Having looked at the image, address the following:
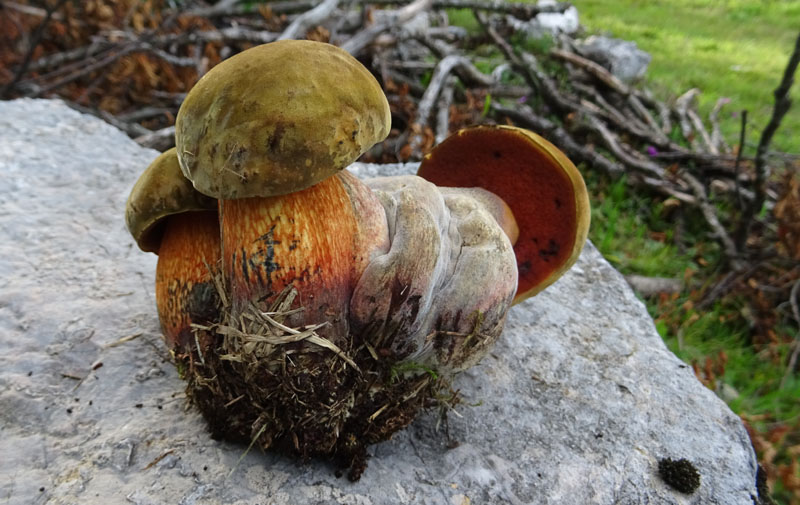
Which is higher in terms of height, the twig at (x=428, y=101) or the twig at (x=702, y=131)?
the twig at (x=428, y=101)

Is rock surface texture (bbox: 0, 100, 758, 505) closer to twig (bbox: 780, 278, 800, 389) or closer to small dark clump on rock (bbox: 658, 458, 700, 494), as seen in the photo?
small dark clump on rock (bbox: 658, 458, 700, 494)

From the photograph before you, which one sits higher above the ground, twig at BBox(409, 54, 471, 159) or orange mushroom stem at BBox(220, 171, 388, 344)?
orange mushroom stem at BBox(220, 171, 388, 344)

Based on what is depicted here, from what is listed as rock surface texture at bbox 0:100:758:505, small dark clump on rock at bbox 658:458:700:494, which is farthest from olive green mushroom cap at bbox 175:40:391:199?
small dark clump on rock at bbox 658:458:700:494

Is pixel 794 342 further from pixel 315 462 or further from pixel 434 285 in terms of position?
pixel 315 462

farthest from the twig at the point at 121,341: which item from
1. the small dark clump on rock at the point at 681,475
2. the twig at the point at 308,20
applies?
the twig at the point at 308,20

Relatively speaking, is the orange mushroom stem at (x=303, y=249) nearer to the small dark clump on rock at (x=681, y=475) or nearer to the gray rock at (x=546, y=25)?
the small dark clump on rock at (x=681, y=475)

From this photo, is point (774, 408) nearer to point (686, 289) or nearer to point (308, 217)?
point (686, 289)
